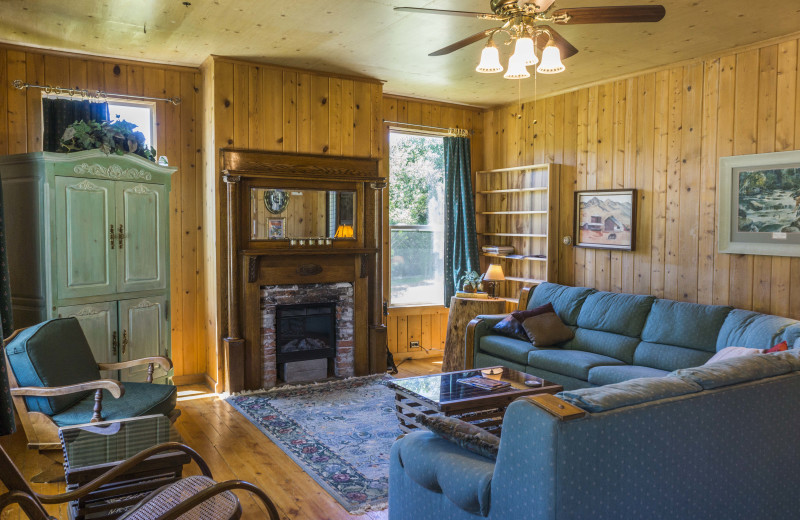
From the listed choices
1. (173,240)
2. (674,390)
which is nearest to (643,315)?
(674,390)

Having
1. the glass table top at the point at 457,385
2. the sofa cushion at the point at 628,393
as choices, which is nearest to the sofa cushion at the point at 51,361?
the glass table top at the point at 457,385

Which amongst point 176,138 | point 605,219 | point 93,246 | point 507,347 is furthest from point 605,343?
point 176,138

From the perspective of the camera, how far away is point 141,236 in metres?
4.53

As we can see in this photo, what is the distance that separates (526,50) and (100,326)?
3.39 metres

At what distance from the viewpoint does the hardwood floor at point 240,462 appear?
308 cm

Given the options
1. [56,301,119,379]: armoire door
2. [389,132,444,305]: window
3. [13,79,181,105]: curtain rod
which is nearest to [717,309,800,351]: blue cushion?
[389,132,444,305]: window

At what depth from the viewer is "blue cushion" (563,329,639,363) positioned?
4.62 metres

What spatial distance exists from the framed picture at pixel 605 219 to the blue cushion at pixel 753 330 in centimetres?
129

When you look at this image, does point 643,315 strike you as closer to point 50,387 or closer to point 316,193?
point 316,193

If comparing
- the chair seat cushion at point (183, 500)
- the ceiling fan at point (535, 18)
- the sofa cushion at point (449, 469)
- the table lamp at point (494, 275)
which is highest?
the ceiling fan at point (535, 18)

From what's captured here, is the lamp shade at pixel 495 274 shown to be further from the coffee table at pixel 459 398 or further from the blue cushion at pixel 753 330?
the blue cushion at pixel 753 330

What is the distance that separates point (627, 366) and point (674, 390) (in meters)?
2.41

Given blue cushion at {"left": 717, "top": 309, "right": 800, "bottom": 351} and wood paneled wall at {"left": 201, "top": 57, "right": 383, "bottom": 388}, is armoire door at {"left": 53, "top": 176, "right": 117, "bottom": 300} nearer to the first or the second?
wood paneled wall at {"left": 201, "top": 57, "right": 383, "bottom": 388}

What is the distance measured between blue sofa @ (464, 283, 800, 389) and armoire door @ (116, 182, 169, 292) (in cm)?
273
